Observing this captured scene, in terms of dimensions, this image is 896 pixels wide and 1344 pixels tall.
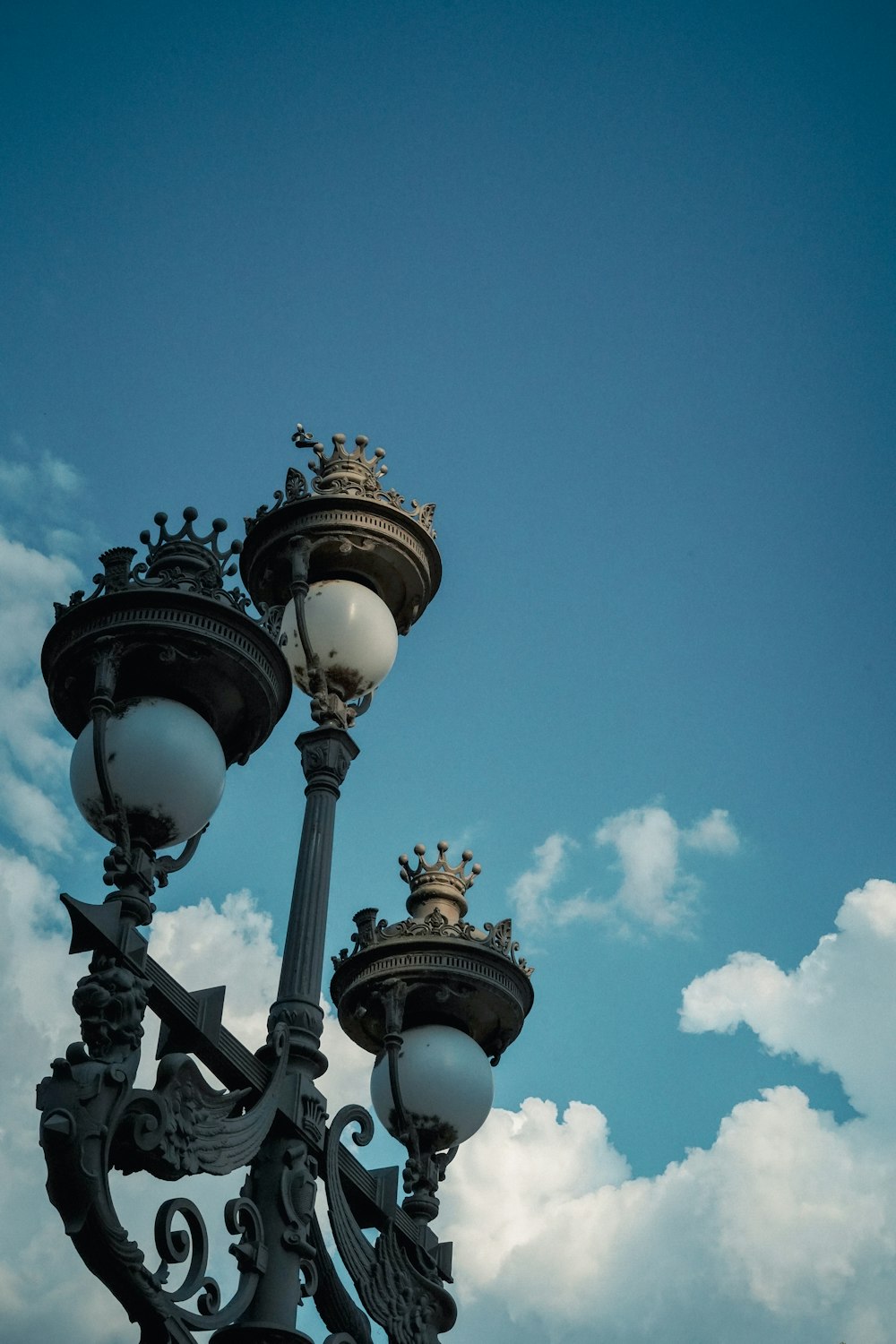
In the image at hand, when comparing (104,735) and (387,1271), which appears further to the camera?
(387,1271)

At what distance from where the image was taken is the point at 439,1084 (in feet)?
23.0

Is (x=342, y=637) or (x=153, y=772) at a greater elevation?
(x=342, y=637)

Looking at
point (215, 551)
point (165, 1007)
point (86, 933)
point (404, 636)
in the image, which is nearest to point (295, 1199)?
point (165, 1007)

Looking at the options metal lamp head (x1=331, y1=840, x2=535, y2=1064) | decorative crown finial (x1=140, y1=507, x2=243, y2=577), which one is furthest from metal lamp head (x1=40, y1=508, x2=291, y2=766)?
metal lamp head (x1=331, y1=840, x2=535, y2=1064)

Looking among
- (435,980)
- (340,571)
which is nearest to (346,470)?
(340,571)

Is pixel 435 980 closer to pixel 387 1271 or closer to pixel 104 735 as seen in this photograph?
pixel 387 1271

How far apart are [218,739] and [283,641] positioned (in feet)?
4.16

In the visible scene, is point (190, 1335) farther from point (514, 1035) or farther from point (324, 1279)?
point (514, 1035)

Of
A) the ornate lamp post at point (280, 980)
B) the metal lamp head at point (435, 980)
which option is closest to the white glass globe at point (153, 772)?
the ornate lamp post at point (280, 980)

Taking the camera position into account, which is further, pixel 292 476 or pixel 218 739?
pixel 292 476

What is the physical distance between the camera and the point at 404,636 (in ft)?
25.8

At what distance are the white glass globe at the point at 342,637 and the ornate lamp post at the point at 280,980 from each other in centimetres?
1

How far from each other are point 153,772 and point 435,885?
9.86ft

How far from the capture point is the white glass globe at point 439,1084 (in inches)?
274
